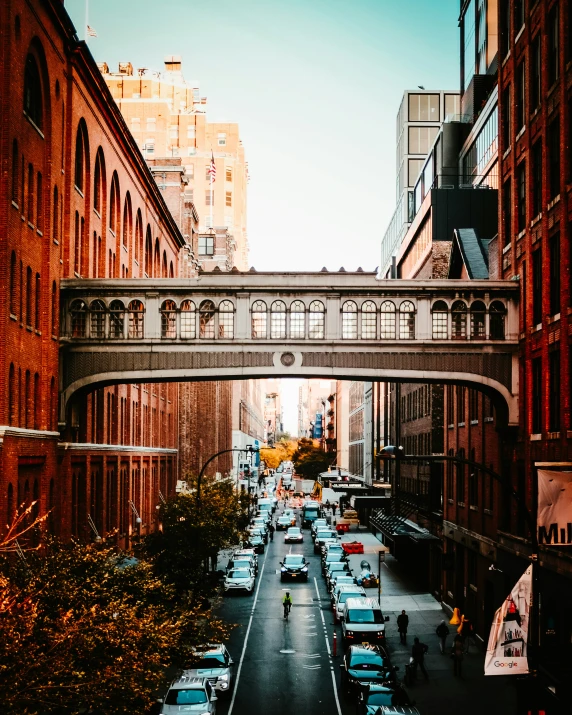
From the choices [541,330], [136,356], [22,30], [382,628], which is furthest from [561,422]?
[22,30]

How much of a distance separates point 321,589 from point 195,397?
33224 millimetres

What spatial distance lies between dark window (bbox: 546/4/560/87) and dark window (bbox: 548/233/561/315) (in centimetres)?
480

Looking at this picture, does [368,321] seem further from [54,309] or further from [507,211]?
[54,309]

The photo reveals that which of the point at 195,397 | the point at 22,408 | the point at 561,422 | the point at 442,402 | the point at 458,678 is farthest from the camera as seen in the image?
the point at 195,397

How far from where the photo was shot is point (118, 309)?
38375mm

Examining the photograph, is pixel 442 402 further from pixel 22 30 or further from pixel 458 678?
pixel 22 30

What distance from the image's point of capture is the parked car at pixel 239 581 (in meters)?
55.0

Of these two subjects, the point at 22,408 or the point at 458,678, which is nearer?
the point at 22,408

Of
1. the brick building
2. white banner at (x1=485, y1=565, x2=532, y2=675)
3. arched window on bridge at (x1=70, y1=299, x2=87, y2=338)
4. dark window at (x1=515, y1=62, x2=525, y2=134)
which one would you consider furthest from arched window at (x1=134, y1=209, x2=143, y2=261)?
white banner at (x1=485, y1=565, x2=532, y2=675)

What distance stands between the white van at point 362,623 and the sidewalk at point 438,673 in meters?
1.07

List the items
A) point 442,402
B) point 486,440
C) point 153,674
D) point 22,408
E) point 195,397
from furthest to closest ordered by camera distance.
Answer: point 195,397, point 442,402, point 486,440, point 22,408, point 153,674

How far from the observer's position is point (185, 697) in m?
26.7

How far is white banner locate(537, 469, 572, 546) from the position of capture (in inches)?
848

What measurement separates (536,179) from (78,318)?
17122 millimetres
